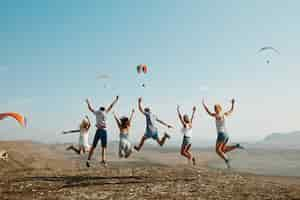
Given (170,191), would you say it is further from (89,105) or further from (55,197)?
(89,105)

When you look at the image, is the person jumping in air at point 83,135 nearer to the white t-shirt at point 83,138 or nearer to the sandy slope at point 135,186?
the white t-shirt at point 83,138

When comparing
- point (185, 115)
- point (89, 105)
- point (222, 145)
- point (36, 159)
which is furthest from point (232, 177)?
point (36, 159)

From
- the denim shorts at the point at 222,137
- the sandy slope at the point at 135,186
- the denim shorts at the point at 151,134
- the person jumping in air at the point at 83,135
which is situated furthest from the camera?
the person jumping in air at the point at 83,135

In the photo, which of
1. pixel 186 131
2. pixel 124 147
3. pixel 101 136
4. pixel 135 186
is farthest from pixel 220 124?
pixel 101 136

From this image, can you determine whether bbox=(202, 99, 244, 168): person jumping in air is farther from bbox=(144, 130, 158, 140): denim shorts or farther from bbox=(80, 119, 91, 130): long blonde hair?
bbox=(80, 119, 91, 130): long blonde hair

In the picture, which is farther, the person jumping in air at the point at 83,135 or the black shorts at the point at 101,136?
the person jumping in air at the point at 83,135

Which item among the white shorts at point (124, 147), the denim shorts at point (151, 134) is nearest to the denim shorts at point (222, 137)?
the denim shorts at point (151, 134)

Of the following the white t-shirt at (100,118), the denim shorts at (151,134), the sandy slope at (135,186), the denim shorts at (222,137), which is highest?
the white t-shirt at (100,118)

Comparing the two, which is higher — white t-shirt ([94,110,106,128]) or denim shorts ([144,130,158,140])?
white t-shirt ([94,110,106,128])

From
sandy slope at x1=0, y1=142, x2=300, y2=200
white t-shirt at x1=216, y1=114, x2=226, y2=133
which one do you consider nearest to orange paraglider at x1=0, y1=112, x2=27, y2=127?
sandy slope at x1=0, y1=142, x2=300, y2=200

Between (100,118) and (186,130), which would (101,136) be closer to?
(100,118)

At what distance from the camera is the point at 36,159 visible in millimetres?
27969

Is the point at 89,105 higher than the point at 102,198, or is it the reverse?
the point at 89,105

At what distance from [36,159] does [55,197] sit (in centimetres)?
1861
